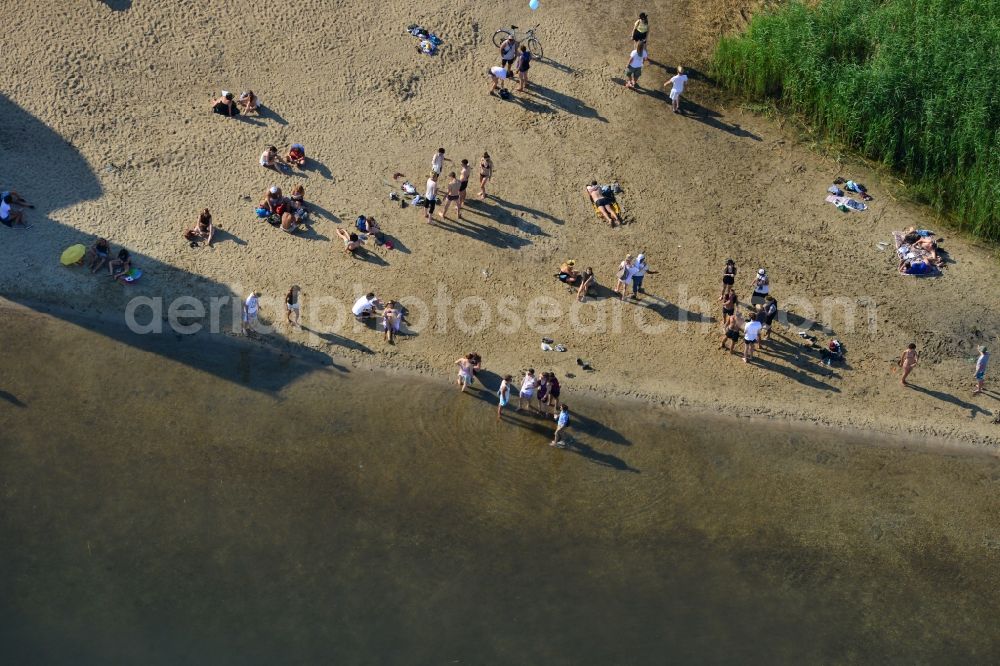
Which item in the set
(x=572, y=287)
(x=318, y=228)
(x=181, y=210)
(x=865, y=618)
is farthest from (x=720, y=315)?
(x=181, y=210)

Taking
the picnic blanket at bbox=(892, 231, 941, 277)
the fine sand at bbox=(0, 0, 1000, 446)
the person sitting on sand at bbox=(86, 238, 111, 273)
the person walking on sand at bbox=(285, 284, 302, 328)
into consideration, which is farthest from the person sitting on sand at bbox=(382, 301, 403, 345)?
the picnic blanket at bbox=(892, 231, 941, 277)

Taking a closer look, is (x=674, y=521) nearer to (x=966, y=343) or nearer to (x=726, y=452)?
(x=726, y=452)

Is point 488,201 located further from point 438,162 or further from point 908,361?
point 908,361

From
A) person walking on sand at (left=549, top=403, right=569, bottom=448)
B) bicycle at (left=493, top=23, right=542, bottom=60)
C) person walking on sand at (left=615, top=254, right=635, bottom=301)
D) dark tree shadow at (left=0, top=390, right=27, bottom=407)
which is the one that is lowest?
dark tree shadow at (left=0, top=390, right=27, bottom=407)

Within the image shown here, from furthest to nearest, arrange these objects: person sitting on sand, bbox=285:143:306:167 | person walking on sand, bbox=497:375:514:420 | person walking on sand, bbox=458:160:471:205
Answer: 1. person sitting on sand, bbox=285:143:306:167
2. person walking on sand, bbox=458:160:471:205
3. person walking on sand, bbox=497:375:514:420

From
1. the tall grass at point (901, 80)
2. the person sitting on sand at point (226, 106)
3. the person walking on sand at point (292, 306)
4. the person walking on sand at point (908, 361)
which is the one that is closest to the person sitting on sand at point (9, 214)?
the person sitting on sand at point (226, 106)

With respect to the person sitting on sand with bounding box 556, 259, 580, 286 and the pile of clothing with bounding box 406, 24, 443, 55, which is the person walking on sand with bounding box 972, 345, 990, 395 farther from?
the pile of clothing with bounding box 406, 24, 443, 55

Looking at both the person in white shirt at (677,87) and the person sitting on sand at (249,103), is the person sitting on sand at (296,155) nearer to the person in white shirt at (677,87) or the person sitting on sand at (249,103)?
the person sitting on sand at (249,103)

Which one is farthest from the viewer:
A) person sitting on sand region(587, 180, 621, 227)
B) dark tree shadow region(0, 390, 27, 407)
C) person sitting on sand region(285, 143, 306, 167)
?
person sitting on sand region(285, 143, 306, 167)
